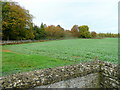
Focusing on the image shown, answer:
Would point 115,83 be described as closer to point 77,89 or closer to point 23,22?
point 77,89

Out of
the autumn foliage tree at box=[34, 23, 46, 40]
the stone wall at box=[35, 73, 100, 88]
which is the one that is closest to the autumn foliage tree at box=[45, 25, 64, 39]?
the autumn foliage tree at box=[34, 23, 46, 40]

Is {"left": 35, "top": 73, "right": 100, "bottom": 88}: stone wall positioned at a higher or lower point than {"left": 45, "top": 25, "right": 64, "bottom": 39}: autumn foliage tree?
lower

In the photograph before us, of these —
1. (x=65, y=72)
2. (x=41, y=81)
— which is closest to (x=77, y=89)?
(x=65, y=72)

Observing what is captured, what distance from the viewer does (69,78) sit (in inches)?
86.2

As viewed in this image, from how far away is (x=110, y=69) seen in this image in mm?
2496

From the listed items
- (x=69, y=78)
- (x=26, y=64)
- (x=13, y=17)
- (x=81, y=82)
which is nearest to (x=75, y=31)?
(x=13, y=17)

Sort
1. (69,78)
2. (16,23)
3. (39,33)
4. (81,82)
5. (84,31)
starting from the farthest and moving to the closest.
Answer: (84,31) → (39,33) → (16,23) → (81,82) → (69,78)

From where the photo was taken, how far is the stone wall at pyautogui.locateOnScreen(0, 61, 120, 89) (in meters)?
1.87

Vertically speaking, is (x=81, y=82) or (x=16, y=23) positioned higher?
(x=16, y=23)

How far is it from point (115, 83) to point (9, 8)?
22751 millimetres

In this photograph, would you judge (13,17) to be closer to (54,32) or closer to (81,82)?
(54,32)

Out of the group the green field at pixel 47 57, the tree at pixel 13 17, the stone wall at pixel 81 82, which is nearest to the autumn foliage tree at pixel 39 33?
the tree at pixel 13 17

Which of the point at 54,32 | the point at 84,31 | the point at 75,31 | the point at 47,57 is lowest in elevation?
the point at 47,57

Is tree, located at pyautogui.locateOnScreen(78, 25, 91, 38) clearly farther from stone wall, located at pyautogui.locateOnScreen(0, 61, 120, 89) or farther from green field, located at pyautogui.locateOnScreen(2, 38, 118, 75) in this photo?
stone wall, located at pyautogui.locateOnScreen(0, 61, 120, 89)
